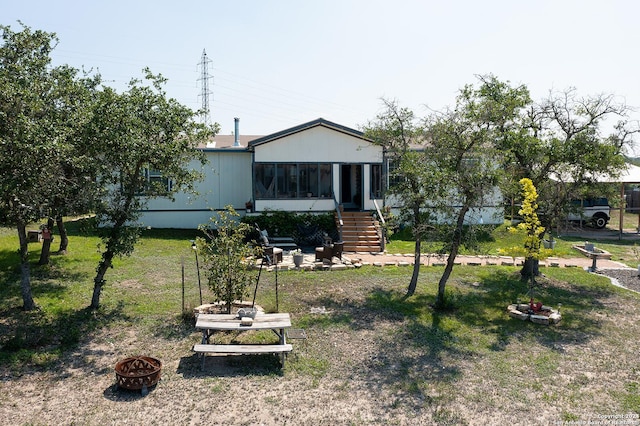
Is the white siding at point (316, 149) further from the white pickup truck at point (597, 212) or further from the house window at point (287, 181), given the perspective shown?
the white pickup truck at point (597, 212)

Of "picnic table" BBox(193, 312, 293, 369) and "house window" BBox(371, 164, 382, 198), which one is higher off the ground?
"house window" BBox(371, 164, 382, 198)

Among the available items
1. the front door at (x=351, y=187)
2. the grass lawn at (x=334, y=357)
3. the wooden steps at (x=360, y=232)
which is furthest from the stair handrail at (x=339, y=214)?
the grass lawn at (x=334, y=357)

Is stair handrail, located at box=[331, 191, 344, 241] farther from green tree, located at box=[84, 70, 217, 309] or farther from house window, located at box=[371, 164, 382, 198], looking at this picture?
green tree, located at box=[84, 70, 217, 309]

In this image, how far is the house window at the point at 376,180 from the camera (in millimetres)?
21656

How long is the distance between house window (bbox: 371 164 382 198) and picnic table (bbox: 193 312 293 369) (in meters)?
13.2

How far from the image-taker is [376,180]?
21.9m

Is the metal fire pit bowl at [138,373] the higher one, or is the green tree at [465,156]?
the green tree at [465,156]

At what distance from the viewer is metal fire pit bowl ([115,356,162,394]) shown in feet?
23.4

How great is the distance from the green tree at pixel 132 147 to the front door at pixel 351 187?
41.4ft

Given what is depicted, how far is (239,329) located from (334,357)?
5.83ft

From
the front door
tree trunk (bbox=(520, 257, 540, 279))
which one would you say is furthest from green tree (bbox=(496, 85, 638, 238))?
the front door

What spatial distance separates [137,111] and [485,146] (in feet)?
25.6

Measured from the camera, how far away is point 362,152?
70.4ft

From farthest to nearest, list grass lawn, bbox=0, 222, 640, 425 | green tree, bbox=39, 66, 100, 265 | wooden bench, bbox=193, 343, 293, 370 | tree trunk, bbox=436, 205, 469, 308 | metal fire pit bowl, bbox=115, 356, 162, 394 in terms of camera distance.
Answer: tree trunk, bbox=436, 205, 469, 308
green tree, bbox=39, 66, 100, 265
wooden bench, bbox=193, 343, 293, 370
metal fire pit bowl, bbox=115, 356, 162, 394
grass lawn, bbox=0, 222, 640, 425
